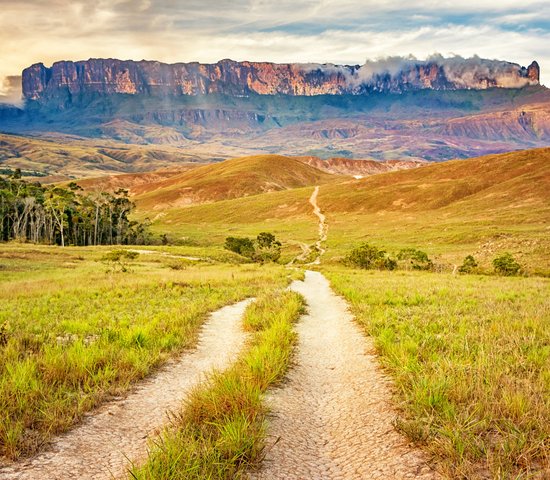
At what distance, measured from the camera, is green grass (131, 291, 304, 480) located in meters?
4.99

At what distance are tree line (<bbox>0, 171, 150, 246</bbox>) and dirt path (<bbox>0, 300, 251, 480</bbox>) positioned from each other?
86221 millimetres

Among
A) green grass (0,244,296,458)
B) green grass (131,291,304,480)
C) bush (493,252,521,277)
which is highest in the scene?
green grass (131,291,304,480)

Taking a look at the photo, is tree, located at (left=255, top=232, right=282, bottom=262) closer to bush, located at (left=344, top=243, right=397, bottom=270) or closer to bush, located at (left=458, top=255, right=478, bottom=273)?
bush, located at (left=344, top=243, right=397, bottom=270)

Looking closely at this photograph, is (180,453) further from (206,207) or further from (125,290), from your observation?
(206,207)

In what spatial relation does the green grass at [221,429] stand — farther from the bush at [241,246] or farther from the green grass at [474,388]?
the bush at [241,246]

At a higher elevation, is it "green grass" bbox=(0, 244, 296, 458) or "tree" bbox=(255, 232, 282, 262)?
"green grass" bbox=(0, 244, 296, 458)

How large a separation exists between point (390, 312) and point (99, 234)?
10510 cm

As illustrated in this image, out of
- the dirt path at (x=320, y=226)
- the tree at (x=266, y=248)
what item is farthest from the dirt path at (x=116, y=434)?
the tree at (x=266, y=248)

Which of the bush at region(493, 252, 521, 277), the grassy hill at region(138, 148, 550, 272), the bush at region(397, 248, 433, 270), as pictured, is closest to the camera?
the bush at region(493, 252, 521, 277)

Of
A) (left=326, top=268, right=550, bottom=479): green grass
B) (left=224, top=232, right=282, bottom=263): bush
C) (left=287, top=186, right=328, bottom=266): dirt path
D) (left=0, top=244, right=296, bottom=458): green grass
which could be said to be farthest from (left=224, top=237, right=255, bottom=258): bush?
(left=326, top=268, right=550, bottom=479): green grass

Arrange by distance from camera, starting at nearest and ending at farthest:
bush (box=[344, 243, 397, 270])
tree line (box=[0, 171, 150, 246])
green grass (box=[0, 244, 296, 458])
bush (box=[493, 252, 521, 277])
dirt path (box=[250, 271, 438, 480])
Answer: dirt path (box=[250, 271, 438, 480])
green grass (box=[0, 244, 296, 458])
bush (box=[493, 252, 521, 277])
bush (box=[344, 243, 397, 270])
tree line (box=[0, 171, 150, 246])

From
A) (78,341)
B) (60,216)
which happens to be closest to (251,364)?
(78,341)

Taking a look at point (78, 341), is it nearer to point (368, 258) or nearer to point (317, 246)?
point (368, 258)

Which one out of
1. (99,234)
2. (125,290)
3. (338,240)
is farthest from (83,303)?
(99,234)
